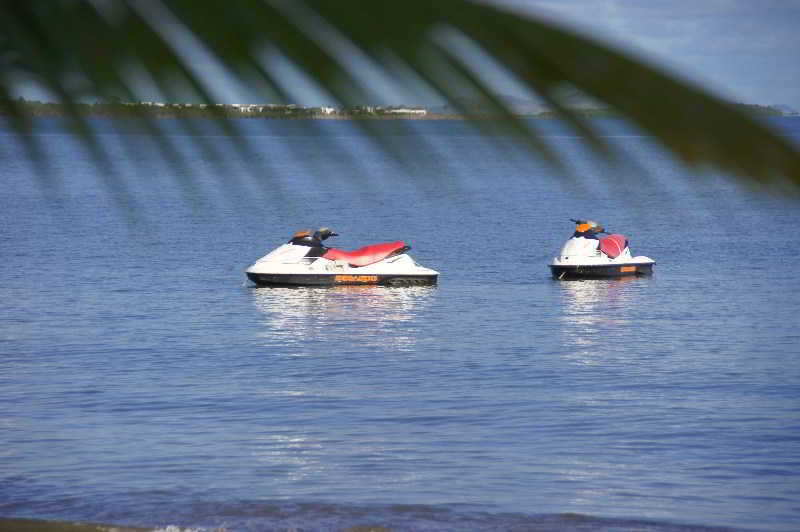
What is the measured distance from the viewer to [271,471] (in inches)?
592

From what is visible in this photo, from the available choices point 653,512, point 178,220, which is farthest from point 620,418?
point 178,220

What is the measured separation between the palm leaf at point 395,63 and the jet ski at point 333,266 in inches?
1218

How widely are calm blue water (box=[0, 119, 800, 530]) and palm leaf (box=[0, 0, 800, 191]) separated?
0.02 m

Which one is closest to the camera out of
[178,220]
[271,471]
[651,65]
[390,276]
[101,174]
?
[651,65]

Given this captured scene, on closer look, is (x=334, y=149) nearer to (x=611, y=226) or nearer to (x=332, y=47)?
(x=332, y=47)

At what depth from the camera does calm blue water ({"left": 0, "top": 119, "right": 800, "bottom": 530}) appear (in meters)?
0.80

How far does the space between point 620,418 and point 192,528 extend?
28.0ft

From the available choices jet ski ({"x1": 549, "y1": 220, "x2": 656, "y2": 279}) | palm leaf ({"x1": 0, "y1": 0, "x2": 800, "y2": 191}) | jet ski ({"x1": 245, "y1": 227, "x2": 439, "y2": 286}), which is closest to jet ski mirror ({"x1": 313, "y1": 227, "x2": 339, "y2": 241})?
jet ski ({"x1": 245, "y1": 227, "x2": 439, "y2": 286})

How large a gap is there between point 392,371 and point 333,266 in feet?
34.4

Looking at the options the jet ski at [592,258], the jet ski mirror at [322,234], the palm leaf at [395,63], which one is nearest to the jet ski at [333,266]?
the jet ski mirror at [322,234]

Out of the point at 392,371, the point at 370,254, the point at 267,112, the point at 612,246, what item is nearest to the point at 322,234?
the point at 370,254

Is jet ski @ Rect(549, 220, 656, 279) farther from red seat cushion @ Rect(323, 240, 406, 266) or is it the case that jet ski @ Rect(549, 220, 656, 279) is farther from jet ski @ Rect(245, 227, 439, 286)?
red seat cushion @ Rect(323, 240, 406, 266)

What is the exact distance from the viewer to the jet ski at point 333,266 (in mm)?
32469

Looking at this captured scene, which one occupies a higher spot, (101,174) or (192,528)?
(101,174)
